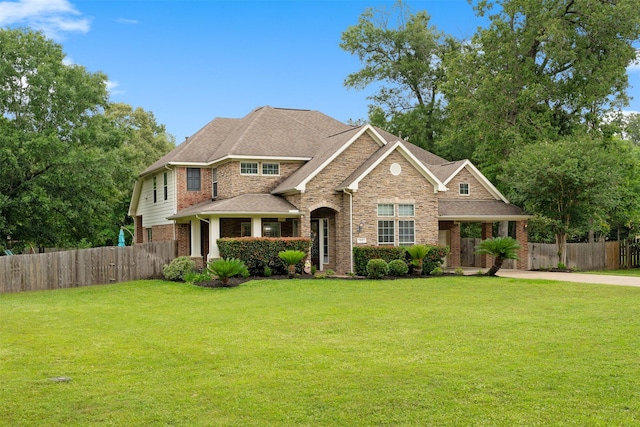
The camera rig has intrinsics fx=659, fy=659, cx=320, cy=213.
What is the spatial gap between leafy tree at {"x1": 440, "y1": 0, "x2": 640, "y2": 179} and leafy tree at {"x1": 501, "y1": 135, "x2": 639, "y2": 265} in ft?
12.9

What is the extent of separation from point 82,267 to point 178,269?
361 cm

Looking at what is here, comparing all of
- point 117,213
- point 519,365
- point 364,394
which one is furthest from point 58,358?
point 117,213

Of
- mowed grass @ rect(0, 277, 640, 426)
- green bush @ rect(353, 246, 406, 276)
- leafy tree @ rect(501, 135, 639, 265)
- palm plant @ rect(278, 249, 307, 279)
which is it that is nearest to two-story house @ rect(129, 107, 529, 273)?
green bush @ rect(353, 246, 406, 276)

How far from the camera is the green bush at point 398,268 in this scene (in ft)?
82.4

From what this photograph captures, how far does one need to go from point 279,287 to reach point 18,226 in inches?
721

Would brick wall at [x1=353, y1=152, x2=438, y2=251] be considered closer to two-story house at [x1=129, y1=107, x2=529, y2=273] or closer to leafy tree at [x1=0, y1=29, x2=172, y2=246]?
two-story house at [x1=129, y1=107, x2=529, y2=273]

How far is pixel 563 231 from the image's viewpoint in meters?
31.0

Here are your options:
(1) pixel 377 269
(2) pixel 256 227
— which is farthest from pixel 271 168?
(1) pixel 377 269

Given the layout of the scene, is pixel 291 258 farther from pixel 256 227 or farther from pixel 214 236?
pixel 214 236

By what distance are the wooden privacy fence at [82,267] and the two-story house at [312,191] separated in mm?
2406

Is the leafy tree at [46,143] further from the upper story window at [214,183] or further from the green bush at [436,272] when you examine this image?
the green bush at [436,272]

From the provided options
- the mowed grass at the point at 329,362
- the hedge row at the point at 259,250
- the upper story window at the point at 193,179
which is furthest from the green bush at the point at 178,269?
the mowed grass at the point at 329,362

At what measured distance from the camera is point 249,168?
29.4 metres

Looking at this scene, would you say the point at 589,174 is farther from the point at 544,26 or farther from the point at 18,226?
the point at 18,226
